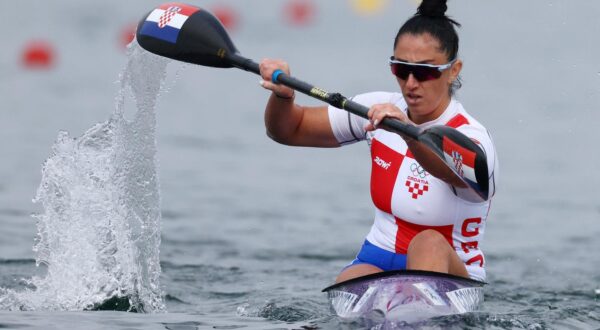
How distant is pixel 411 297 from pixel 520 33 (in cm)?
1875

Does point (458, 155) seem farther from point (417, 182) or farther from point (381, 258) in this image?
point (381, 258)

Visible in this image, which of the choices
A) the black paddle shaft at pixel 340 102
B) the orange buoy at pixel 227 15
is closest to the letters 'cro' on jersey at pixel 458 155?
the black paddle shaft at pixel 340 102

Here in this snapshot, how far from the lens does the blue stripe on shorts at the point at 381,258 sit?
18.0 ft

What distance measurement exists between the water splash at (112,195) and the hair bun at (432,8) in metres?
1.85

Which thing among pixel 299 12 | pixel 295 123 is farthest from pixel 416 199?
pixel 299 12

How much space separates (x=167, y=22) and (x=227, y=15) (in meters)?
17.7

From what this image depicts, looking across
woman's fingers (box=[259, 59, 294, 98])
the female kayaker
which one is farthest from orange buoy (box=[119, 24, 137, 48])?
woman's fingers (box=[259, 59, 294, 98])

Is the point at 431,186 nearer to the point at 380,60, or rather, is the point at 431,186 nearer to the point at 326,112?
the point at 326,112

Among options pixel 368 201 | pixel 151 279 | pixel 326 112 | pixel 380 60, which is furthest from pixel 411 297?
pixel 380 60

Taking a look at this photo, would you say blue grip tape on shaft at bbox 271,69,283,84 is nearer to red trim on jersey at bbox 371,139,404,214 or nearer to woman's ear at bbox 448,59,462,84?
red trim on jersey at bbox 371,139,404,214

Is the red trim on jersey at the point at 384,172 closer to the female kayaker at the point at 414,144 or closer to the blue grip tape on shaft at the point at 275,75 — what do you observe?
the female kayaker at the point at 414,144

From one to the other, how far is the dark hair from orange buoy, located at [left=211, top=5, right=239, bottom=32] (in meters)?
17.5

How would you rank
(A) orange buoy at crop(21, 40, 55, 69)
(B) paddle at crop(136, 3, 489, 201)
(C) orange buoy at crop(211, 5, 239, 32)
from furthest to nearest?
(C) orange buoy at crop(211, 5, 239, 32) < (A) orange buoy at crop(21, 40, 55, 69) < (B) paddle at crop(136, 3, 489, 201)

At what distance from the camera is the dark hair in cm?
525
